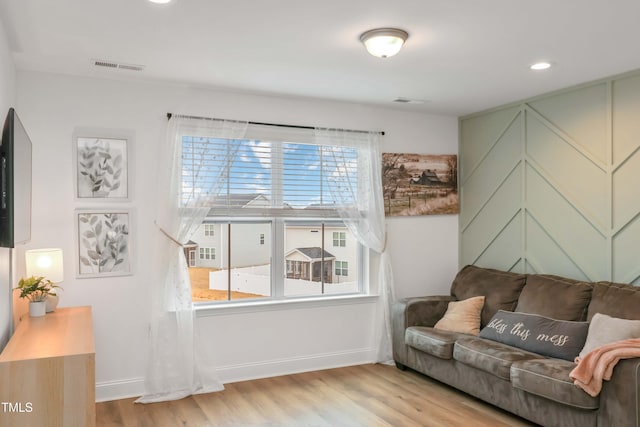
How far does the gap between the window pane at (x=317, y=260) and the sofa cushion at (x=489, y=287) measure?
1049 mm

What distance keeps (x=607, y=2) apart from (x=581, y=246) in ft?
7.31

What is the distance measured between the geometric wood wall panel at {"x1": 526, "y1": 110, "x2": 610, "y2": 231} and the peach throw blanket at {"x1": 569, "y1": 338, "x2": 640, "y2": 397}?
1.32 metres

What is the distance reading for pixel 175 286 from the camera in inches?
162

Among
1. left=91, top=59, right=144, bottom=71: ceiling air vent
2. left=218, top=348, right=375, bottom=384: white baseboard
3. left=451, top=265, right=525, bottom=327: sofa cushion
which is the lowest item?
left=218, top=348, right=375, bottom=384: white baseboard

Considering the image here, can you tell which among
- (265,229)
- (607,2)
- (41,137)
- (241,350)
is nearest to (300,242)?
(265,229)

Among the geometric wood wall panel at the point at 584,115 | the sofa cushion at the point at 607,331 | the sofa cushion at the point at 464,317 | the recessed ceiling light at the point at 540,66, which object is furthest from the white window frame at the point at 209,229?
the geometric wood wall panel at the point at 584,115

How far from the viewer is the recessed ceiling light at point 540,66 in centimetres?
357

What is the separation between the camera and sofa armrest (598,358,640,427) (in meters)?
2.80

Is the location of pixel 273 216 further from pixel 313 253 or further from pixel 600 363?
pixel 600 363

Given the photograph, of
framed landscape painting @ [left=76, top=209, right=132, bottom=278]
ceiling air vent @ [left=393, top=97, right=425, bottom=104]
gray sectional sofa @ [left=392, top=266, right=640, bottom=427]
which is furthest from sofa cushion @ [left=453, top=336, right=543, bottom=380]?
framed landscape painting @ [left=76, top=209, right=132, bottom=278]

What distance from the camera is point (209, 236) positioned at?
4.44 m

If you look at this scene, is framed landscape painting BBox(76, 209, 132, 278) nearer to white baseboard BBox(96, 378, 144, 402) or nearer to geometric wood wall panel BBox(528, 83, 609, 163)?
white baseboard BBox(96, 378, 144, 402)

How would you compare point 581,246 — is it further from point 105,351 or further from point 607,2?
point 105,351

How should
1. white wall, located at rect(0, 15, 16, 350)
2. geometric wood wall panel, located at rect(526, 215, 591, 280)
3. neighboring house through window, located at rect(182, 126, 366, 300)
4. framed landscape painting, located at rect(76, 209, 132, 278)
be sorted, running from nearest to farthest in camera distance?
white wall, located at rect(0, 15, 16, 350), framed landscape painting, located at rect(76, 209, 132, 278), geometric wood wall panel, located at rect(526, 215, 591, 280), neighboring house through window, located at rect(182, 126, 366, 300)
